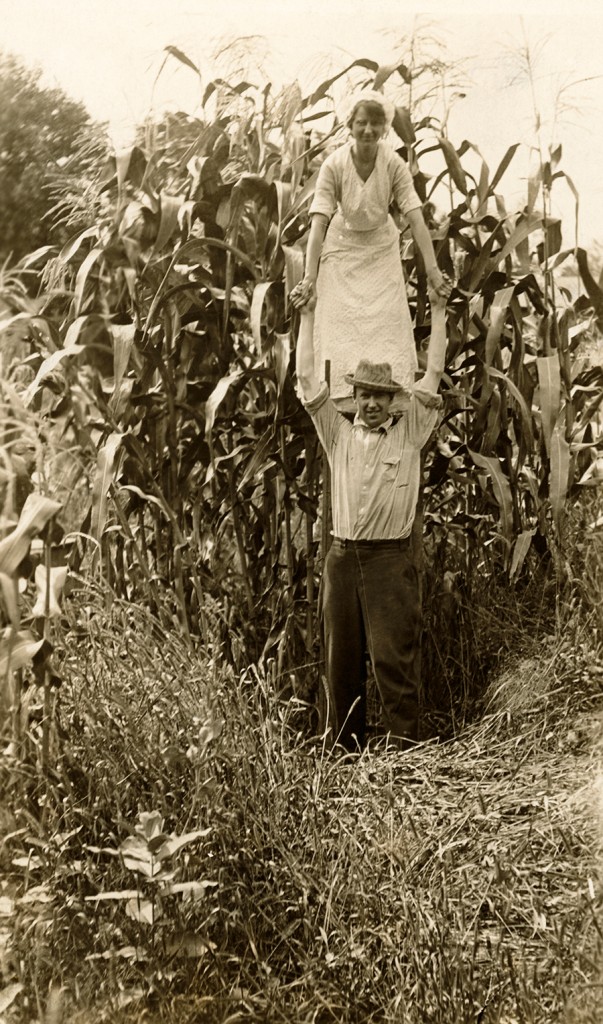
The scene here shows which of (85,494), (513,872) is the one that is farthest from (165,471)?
(513,872)

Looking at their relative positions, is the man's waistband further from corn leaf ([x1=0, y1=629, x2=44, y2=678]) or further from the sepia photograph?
corn leaf ([x1=0, y1=629, x2=44, y2=678])

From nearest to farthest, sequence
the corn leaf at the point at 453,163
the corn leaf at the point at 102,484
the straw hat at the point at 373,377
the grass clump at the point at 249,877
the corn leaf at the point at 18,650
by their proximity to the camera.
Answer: the grass clump at the point at 249,877, the corn leaf at the point at 18,650, the corn leaf at the point at 102,484, the straw hat at the point at 373,377, the corn leaf at the point at 453,163

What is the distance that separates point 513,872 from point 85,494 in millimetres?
1771

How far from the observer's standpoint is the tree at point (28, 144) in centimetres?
288

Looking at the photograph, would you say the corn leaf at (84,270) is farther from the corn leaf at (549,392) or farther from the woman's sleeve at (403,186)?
the corn leaf at (549,392)

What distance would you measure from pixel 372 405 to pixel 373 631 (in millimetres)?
637

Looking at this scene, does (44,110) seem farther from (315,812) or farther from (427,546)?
(315,812)

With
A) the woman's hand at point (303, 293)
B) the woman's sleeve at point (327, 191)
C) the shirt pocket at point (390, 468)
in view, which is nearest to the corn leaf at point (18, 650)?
the shirt pocket at point (390, 468)

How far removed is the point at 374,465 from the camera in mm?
2896

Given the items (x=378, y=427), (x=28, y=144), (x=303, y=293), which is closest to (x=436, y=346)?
(x=378, y=427)

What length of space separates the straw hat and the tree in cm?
104

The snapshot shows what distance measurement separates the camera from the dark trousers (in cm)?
294

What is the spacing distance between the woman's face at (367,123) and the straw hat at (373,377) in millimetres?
598

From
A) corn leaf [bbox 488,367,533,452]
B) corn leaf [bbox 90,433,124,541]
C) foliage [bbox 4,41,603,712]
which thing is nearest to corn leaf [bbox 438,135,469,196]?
foliage [bbox 4,41,603,712]
